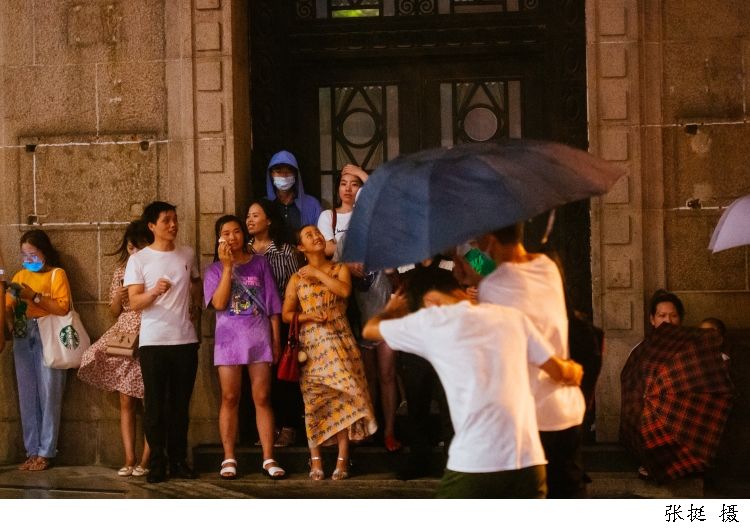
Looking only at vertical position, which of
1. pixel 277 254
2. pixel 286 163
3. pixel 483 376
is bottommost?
pixel 483 376

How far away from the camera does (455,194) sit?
4.96 metres

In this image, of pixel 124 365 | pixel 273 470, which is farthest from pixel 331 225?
pixel 124 365

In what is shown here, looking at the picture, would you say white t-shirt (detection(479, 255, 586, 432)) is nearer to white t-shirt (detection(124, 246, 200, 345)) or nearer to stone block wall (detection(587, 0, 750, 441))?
white t-shirt (detection(124, 246, 200, 345))

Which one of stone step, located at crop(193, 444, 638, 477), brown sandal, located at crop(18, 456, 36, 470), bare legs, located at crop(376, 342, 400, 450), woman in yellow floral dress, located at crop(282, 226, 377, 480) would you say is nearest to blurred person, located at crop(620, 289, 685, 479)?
stone step, located at crop(193, 444, 638, 477)

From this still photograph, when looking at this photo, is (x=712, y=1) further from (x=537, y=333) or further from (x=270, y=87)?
(x=537, y=333)

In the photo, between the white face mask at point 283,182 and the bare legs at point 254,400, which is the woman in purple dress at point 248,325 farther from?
the white face mask at point 283,182

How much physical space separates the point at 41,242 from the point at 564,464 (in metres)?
5.37

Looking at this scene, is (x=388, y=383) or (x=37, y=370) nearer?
(x=388, y=383)

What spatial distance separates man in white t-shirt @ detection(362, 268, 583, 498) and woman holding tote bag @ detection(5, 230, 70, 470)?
531 centimetres

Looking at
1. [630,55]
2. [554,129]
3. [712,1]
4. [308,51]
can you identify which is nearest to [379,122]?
[308,51]

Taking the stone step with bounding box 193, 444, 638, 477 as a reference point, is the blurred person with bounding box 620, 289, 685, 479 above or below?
above

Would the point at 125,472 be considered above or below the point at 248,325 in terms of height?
below

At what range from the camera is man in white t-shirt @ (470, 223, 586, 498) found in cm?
502

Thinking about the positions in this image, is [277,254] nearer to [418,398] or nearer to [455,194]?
[418,398]
